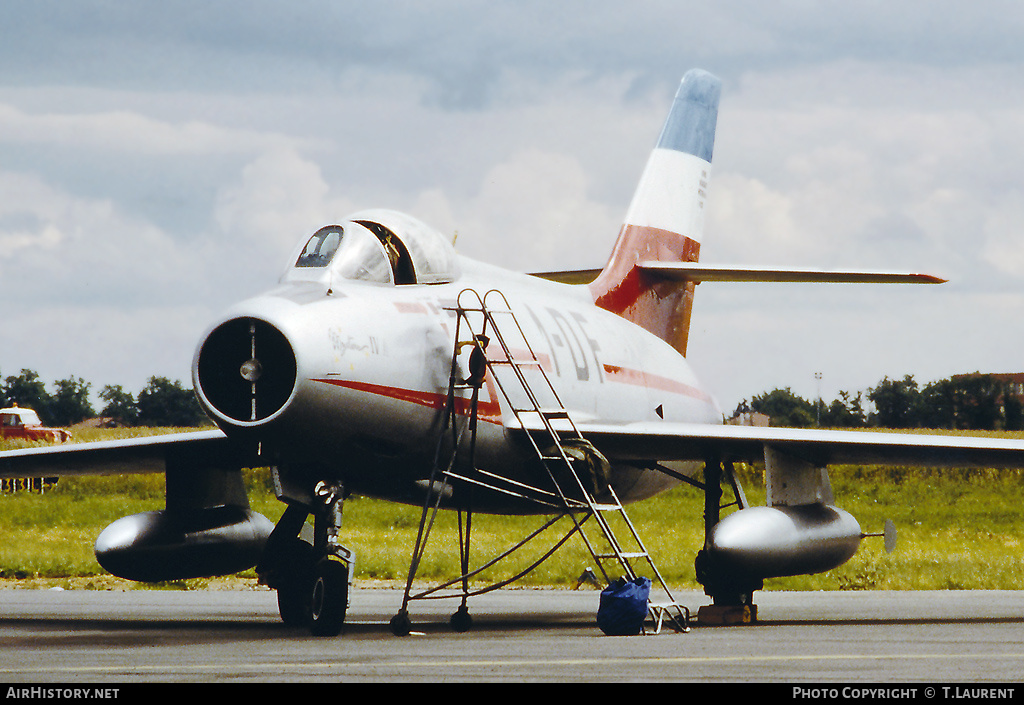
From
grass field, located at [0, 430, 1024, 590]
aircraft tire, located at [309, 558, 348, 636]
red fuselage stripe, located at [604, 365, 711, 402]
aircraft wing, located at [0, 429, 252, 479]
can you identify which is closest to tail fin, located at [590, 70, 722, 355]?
red fuselage stripe, located at [604, 365, 711, 402]

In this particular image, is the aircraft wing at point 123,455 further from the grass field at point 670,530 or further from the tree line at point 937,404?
the tree line at point 937,404

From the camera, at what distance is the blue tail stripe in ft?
70.4

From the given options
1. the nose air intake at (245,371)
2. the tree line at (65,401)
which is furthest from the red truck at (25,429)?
the nose air intake at (245,371)

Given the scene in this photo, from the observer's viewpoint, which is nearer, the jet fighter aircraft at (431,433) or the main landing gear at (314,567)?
the jet fighter aircraft at (431,433)

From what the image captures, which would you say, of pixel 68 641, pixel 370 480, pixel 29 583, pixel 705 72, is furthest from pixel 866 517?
pixel 68 641

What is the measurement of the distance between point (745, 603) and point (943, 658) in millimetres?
5259

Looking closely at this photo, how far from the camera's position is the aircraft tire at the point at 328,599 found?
40.0ft

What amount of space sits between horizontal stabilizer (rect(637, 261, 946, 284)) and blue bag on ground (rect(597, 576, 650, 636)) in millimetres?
6492

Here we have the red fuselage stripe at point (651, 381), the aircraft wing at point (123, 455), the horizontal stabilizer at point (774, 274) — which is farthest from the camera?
the horizontal stabilizer at point (774, 274)

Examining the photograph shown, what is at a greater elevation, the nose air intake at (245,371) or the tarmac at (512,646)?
the nose air intake at (245,371)

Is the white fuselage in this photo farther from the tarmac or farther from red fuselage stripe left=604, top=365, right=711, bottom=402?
the tarmac

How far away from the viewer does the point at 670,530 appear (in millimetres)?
28078

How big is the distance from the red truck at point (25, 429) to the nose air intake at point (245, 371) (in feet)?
184

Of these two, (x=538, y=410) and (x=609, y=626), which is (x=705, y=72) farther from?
(x=609, y=626)
